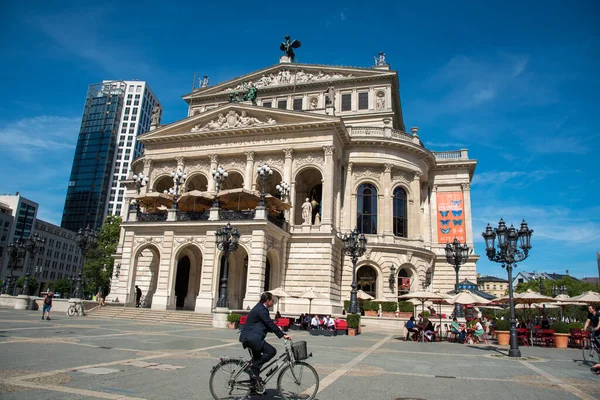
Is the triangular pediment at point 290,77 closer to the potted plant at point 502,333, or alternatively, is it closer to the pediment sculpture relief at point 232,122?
the pediment sculpture relief at point 232,122

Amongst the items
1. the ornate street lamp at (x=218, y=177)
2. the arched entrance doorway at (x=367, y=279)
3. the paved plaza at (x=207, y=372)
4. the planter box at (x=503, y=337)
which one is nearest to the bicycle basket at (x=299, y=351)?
the paved plaza at (x=207, y=372)

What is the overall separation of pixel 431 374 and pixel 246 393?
17.9 ft

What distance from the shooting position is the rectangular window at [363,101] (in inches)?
1764

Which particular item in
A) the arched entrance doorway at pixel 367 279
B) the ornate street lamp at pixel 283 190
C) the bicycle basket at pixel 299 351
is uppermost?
the ornate street lamp at pixel 283 190

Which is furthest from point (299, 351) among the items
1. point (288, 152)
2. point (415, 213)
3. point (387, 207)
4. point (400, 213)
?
point (415, 213)

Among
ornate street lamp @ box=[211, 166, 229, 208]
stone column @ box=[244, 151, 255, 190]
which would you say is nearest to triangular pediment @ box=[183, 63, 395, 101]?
stone column @ box=[244, 151, 255, 190]

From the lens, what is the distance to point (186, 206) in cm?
3434

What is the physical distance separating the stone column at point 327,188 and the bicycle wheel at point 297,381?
26.7 meters

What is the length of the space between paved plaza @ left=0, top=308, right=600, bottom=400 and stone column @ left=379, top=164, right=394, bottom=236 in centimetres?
2293

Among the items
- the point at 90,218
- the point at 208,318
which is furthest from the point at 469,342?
the point at 90,218

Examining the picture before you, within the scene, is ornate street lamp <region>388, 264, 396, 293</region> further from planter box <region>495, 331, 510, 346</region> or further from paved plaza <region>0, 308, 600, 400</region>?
paved plaza <region>0, 308, 600, 400</region>

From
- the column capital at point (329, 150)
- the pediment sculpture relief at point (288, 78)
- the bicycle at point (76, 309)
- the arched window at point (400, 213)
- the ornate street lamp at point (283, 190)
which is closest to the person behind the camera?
the bicycle at point (76, 309)

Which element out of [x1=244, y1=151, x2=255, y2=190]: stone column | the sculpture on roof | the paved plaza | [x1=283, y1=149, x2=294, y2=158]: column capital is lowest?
the paved plaza

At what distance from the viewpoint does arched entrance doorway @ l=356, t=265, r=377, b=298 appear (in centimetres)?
3659
